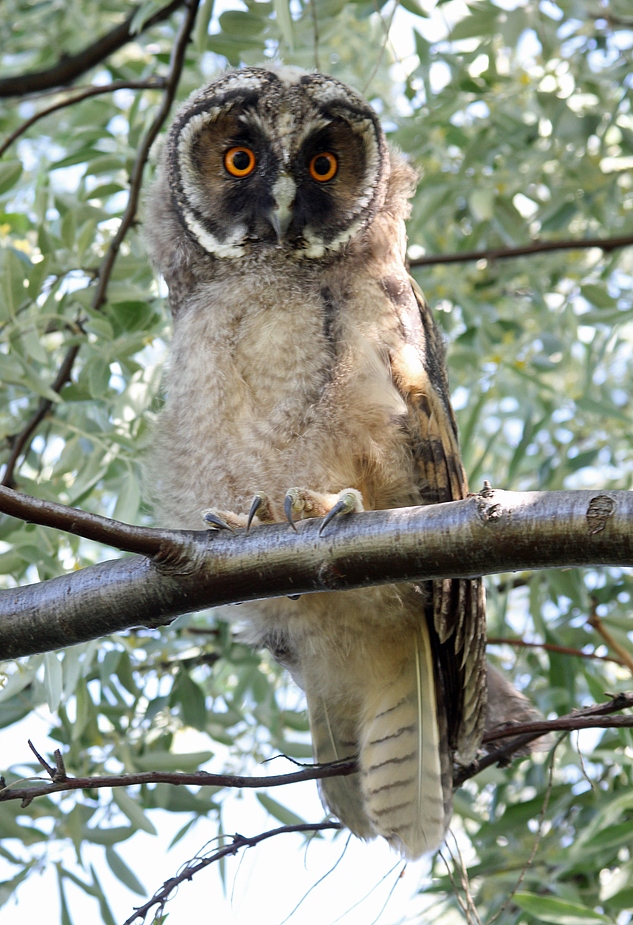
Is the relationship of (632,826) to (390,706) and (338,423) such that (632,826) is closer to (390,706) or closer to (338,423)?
(390,706)

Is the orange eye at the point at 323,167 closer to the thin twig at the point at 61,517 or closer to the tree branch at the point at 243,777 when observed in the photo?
the thin twig at the point at 61,517

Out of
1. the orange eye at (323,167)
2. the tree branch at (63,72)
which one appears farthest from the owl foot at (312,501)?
the tree branch at (63,72)

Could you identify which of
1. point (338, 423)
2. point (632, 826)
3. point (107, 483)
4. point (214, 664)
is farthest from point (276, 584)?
point (214, 664)

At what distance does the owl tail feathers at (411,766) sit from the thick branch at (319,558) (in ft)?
2.15

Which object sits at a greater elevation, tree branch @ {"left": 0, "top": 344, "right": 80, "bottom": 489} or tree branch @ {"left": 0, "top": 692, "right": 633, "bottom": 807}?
tree branch @ {"left": 0, "top": 344, "right": 80, "bottom": 489}

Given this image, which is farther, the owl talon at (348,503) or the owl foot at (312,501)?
the owl foot at (312,501)

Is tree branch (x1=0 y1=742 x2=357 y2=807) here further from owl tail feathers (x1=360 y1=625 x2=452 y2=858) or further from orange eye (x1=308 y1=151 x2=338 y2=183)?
orange eye (x1=308 y1=151 x2=338 y2=183)

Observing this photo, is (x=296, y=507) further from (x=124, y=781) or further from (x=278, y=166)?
(x=278, y=166)

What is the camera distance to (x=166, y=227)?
2430 millimetres

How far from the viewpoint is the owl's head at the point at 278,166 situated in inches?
85.0

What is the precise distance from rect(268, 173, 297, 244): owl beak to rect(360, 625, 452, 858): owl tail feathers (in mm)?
904

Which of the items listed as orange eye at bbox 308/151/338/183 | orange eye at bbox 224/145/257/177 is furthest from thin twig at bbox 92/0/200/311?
orange eye at bbox 308/151/338/183

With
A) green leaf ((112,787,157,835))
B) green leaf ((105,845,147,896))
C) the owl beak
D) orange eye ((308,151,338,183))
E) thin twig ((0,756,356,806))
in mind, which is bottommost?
thin twig ((0,756,356,806))

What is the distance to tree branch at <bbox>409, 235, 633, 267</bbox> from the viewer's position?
3.16 metres
